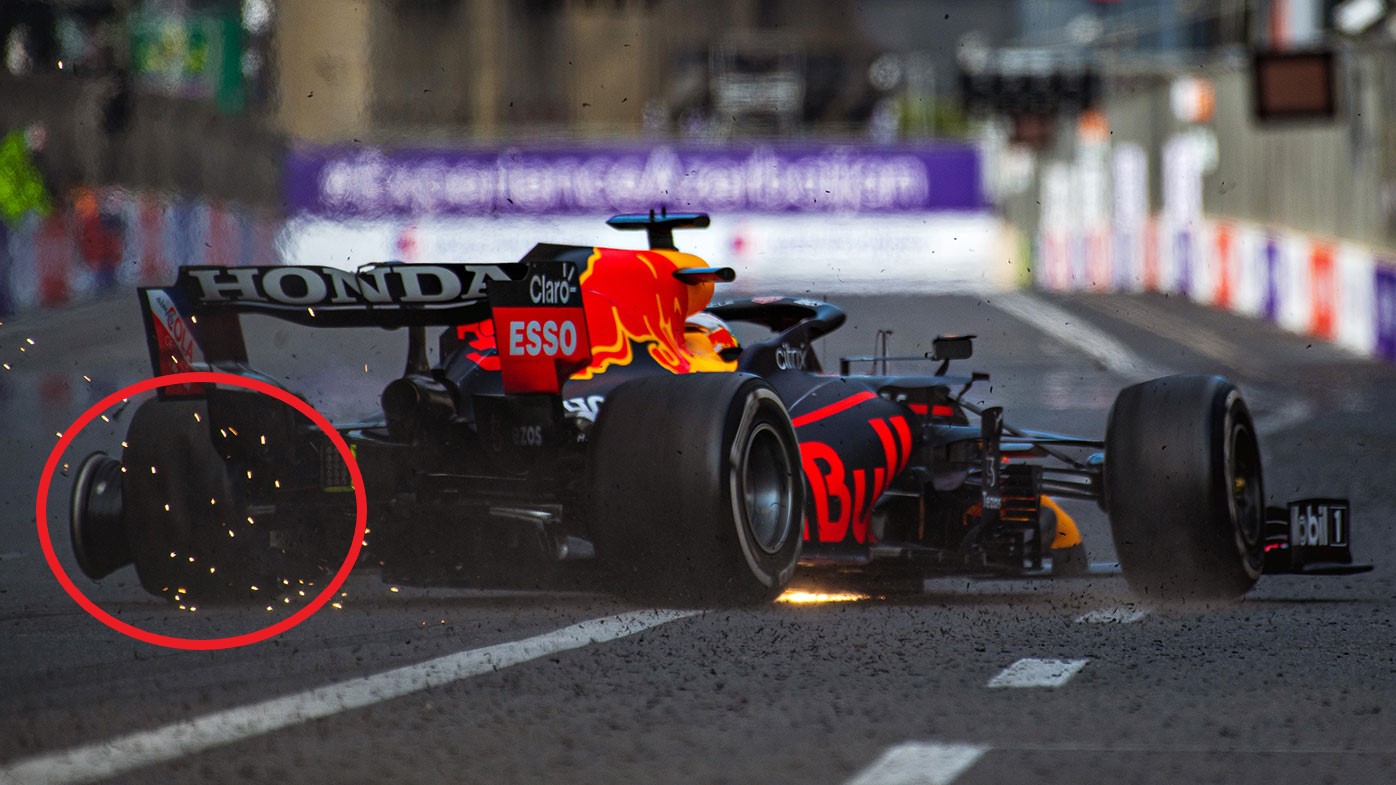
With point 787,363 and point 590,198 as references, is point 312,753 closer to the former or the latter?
point 787,363

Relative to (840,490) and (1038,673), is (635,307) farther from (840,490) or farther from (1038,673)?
(1038,673)

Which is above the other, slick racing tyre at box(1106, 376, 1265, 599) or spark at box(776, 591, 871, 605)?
slick racing tyre at box(1106, 376, 1265, 599)

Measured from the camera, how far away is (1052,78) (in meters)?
41.3

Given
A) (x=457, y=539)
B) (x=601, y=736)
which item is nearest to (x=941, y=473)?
(x=457, y=539)

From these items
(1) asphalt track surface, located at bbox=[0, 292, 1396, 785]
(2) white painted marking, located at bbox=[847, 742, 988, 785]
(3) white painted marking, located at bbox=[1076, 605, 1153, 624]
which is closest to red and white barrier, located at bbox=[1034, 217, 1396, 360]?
(1) asphalt track surface, located at bbox=[0, 292, 1396, 785]

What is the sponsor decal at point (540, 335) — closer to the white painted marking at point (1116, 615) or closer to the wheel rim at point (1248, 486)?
the white painted marking at point (1116, 615)

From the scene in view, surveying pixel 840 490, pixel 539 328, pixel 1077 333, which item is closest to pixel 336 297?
pixel 539 328

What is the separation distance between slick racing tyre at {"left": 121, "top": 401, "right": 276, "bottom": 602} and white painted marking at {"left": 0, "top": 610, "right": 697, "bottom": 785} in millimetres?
1325

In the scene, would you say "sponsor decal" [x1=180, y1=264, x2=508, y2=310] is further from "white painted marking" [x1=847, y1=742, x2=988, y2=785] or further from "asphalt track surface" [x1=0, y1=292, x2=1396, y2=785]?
"white painted marking" [x1=847, y1=742, x2=988, y2=785]

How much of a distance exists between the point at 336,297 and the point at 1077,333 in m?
23.7

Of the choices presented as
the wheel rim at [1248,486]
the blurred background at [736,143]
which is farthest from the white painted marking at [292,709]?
the blurred background at [736,143]

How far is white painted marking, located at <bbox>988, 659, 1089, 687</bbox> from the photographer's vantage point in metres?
6.40

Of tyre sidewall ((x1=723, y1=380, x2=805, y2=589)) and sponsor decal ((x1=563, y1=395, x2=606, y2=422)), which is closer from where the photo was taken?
tyre sidewall ((x1=723, y1=380, x2=805, y2=589))

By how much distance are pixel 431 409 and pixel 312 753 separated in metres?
2.64
